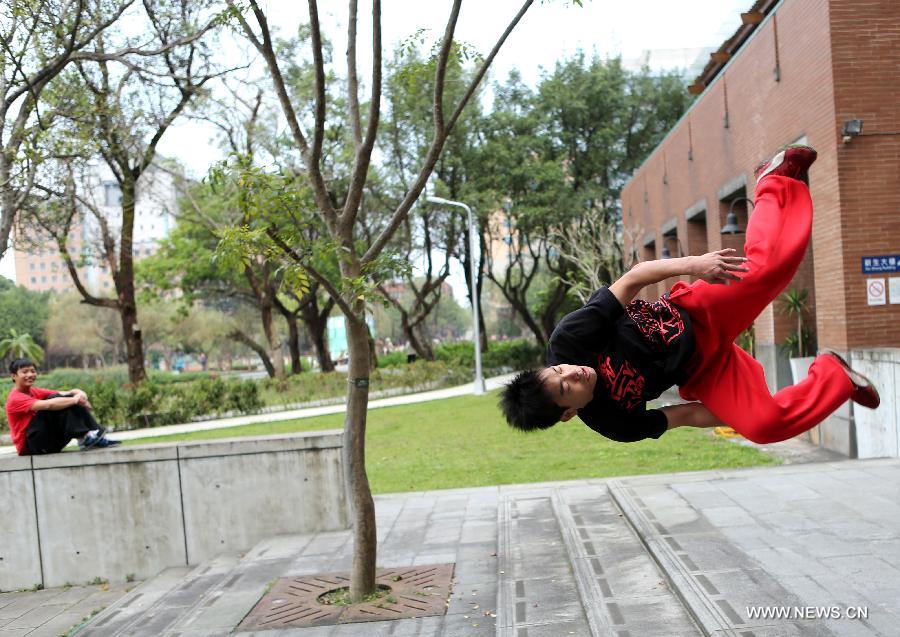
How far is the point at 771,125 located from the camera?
13.3m

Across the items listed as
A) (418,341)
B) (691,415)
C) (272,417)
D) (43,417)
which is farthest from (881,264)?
(418,341)

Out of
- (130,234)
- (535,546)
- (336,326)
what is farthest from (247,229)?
(336,326)

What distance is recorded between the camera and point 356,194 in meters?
6.21

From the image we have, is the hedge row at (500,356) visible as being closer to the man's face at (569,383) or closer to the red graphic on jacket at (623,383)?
the red graphic on jacket at (623,383)

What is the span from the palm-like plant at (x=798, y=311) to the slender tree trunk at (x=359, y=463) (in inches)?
355

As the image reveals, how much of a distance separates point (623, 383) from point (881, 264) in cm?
844

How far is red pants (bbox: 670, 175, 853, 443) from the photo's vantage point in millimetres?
3943

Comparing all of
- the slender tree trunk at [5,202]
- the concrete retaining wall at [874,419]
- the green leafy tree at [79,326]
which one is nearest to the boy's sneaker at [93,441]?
the slender tree trunk at [5,202]

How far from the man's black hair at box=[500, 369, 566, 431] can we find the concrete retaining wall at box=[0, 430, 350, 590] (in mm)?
4620

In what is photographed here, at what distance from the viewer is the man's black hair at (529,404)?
148 inches

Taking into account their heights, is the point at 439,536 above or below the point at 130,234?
below

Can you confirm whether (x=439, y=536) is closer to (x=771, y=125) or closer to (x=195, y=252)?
(x=771, y=125)

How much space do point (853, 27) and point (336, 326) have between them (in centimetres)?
4289

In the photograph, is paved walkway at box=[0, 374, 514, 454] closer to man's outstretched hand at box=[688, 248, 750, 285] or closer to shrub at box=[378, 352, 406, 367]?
man's outstretched hand at box=[688, 248, 750, 285]
